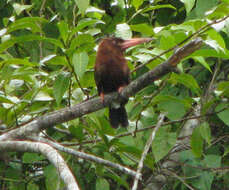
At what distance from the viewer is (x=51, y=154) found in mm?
2348

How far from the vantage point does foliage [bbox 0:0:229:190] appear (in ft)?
9.96

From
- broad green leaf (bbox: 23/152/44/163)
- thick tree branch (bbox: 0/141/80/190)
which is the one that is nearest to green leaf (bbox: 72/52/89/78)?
thick tree branch (bbox: 0/141/80/190)

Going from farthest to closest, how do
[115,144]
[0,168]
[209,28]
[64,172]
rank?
[0,168], [115,144], [209,28], [64,172]

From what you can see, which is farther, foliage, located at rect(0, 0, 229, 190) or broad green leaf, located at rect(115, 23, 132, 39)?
broad green leaf, located at rect(115, 23, 132, 39)

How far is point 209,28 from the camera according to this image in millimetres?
2902

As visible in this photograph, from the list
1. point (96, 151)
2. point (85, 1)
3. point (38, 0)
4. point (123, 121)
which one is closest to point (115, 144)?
A: point (96, 151)

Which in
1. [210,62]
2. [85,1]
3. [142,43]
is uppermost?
[85,1]

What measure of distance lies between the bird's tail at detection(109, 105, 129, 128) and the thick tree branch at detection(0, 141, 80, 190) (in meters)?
1.29

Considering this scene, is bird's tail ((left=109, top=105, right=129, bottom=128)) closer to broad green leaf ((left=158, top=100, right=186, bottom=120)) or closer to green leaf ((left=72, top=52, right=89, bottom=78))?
broad green leaf ((left=158, top=100, right=186, bottom=120))

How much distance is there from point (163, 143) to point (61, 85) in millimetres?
878

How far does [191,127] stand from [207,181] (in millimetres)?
634

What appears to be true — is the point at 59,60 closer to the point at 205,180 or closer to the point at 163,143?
the point at 163,143

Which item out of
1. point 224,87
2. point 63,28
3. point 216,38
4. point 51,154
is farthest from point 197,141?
point 51,154

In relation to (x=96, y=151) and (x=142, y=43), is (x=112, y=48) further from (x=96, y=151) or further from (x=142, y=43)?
(x=96, y=151)
